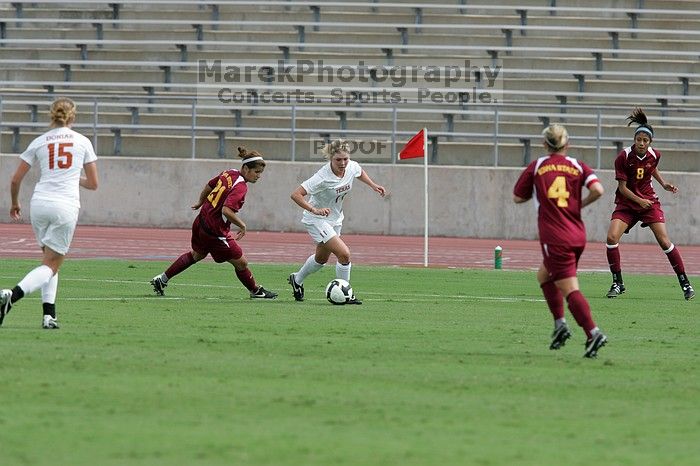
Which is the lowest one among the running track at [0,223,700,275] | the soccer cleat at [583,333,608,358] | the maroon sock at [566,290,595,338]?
the running track at [0,223,700,275]

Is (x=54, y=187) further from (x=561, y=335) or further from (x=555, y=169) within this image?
(x=561, y=335)

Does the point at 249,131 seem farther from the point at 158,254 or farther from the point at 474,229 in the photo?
the point at 158,254

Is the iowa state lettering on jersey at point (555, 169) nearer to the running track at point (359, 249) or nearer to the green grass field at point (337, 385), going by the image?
the green grass field at point (337, 385)

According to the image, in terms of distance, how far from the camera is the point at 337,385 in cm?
832

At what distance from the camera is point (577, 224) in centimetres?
1005

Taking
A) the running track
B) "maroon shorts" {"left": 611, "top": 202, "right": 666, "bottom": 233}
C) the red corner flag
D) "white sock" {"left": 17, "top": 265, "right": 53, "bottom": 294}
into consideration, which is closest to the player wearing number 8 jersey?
"maroon shorts" {"left": 611, "top": 202, "right": 666, "bottom": 233}

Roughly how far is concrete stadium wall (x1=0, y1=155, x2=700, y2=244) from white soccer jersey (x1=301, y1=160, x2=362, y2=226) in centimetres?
1383

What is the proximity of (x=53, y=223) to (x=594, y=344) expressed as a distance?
4378mm

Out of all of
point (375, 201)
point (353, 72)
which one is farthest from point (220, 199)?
point (353, 72)

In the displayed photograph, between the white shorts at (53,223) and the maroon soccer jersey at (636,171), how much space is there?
24.4 ft

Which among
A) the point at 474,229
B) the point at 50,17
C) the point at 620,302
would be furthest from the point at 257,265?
the point at 50,17

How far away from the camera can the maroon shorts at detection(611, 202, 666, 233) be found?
52.8 feet

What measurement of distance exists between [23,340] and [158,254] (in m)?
12.6

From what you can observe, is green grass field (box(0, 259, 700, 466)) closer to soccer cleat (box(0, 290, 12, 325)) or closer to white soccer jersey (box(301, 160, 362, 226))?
soccer cleat (box(0, 290, 12, 325))
